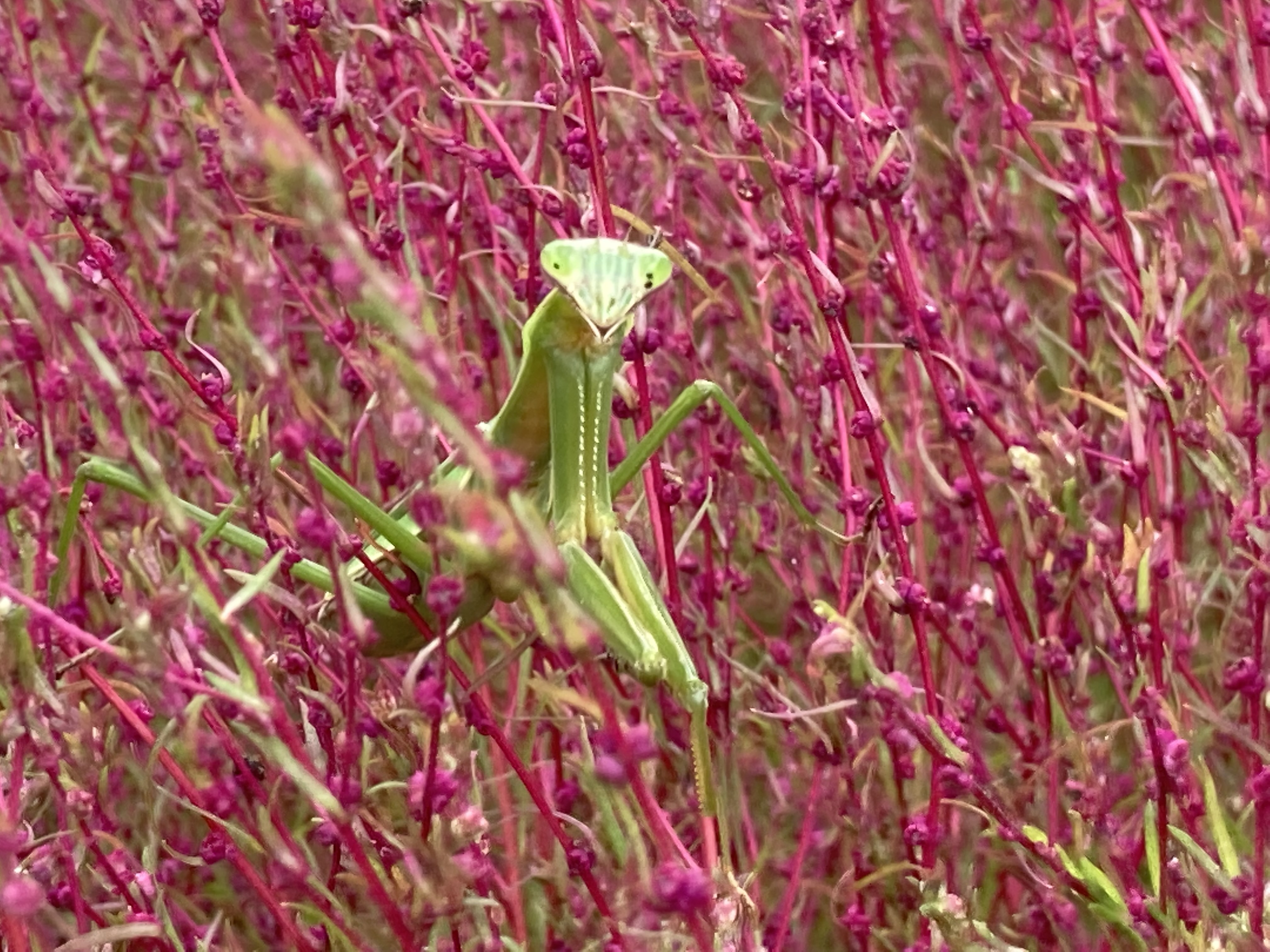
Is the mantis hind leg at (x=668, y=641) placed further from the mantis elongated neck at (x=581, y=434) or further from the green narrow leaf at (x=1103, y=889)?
the green narrow leaf at (x=1103, y=889)

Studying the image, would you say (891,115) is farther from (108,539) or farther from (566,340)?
(108,539)

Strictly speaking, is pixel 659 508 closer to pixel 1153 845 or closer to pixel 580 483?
pixel 580 483

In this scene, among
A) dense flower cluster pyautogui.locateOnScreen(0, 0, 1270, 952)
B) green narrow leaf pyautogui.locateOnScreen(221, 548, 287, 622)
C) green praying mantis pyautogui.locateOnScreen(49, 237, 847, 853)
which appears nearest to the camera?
green narrow leaf pyautogui.locateOnScreen(221, 548, 287, 622)

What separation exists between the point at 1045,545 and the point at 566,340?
1.20 ft

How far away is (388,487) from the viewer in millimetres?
1009

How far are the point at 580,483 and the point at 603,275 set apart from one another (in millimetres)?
132

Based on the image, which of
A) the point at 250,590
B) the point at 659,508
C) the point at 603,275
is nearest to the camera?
the point at 250,590

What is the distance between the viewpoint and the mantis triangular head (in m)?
0.71

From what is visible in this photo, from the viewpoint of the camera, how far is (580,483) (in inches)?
30.5

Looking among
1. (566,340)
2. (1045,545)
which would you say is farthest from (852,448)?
(566,340)

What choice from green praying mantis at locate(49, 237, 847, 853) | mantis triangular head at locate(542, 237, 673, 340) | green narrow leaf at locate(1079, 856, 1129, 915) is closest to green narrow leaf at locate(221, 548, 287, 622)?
green praying mantis at locate(49, 237, 847, 853)

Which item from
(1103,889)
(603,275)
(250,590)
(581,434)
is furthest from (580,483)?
(1103,889)

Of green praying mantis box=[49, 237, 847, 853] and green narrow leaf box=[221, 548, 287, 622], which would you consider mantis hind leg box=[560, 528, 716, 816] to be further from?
green narrow leaf box=[221, 548, 287, 622]

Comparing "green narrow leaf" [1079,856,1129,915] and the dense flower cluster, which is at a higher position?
the dense flower cluster
